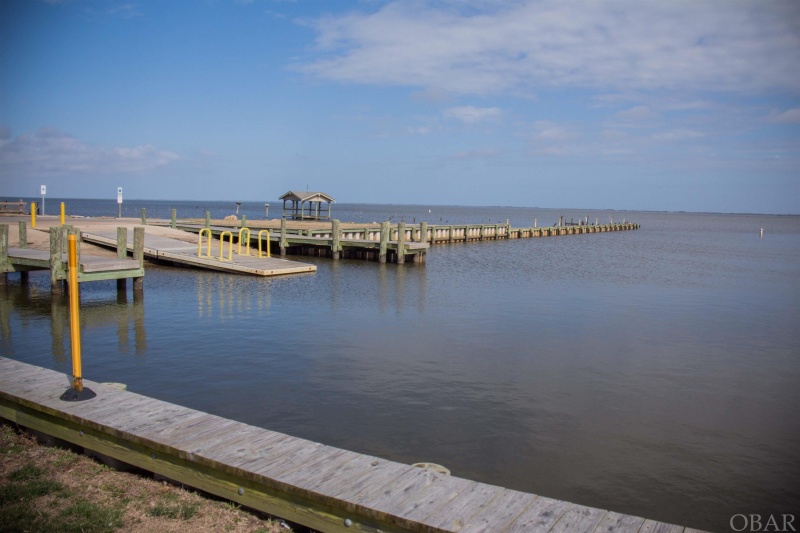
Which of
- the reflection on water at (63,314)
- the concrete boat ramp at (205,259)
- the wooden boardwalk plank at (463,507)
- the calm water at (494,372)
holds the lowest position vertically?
the calm water at (494,372)

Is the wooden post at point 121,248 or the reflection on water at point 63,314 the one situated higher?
the wooden post at point 121,248

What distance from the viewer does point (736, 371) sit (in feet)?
41.5

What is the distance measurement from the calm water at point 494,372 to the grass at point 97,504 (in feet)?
8.73

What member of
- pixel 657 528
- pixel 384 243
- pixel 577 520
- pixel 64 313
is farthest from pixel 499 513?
pixel 384 243

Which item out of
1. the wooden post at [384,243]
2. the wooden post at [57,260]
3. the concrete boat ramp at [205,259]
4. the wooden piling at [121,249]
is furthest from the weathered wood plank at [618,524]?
the wooden post at [384,243]

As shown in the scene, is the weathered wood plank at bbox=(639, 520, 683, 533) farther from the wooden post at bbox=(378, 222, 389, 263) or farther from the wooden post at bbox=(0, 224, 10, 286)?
the wooden post at bbox=(378, 222, 389, 263)

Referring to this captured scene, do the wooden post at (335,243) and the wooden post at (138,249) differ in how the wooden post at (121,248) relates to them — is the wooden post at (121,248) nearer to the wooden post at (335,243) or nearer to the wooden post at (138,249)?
the wooden post at (138,249)

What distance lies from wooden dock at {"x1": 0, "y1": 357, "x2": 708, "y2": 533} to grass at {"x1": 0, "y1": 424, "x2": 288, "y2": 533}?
0.15 m

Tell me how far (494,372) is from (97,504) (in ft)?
25.4

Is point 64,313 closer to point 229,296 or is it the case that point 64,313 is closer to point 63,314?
point 63,314

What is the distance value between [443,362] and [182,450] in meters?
7.33

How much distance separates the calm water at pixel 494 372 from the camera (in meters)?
7.93

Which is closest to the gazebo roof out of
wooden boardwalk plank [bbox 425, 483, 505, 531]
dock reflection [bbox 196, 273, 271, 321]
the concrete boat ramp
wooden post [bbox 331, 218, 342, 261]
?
wooden post [bbox 331, 218, 342, 261]

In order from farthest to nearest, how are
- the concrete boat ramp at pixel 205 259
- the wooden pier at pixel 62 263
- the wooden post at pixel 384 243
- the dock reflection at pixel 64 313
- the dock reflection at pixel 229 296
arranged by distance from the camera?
the wooden post at pixel 384 243 < the concrete boat ramp at pixel 205 259 < the wooden pier at pixel 62 263 < the dock reflection at pixel 229 296 < the dock reflection at pixel 64 313
